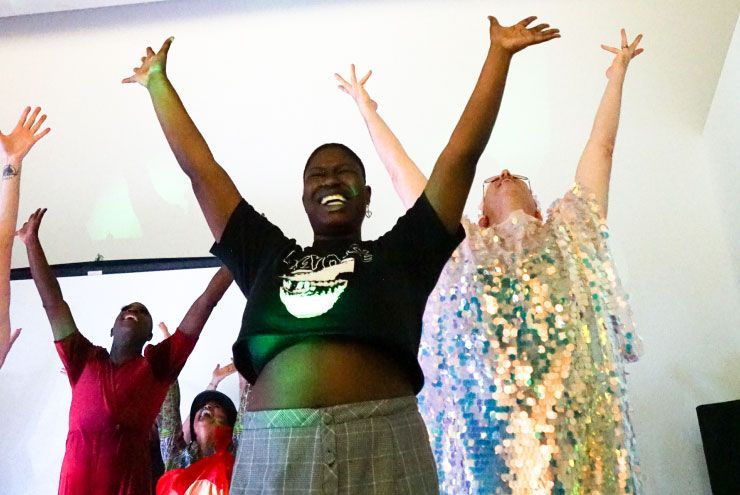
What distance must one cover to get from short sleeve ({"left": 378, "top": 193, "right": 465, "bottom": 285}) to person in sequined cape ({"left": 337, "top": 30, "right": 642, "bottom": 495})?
0.32 metres

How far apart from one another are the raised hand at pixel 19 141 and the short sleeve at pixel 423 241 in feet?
4.05

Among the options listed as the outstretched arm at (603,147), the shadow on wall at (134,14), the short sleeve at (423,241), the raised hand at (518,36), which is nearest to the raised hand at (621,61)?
the outstretched arm at (603,147)

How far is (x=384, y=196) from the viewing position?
7.37 feet

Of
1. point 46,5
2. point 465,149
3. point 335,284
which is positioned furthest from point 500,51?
point 46,5

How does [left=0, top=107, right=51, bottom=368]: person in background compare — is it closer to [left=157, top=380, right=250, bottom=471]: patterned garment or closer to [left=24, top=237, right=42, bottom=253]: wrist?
[left=24, top=237, right=42, bottom=253]: wrist

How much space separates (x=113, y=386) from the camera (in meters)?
1.62

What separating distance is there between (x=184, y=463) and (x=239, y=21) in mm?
1614

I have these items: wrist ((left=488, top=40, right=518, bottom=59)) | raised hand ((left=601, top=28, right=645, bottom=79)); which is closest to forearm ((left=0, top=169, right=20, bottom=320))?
wrist ((left=488, top=40, right=518, bottom=59))

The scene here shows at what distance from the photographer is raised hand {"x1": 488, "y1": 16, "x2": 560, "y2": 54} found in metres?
0.98

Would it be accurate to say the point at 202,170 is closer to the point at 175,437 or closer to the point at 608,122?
the point at 608,122

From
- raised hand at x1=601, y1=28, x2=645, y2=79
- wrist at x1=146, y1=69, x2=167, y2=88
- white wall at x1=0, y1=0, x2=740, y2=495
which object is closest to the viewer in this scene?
wrist at x1=146, y1=69, x2=167, y2=88

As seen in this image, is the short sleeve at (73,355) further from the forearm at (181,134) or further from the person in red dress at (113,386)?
the forearm at (181,134)

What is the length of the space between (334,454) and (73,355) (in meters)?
1.18

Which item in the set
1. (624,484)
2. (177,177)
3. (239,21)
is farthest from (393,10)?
(624,484)
